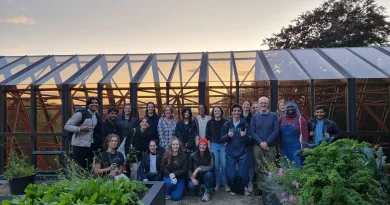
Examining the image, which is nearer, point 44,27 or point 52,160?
point 52,160

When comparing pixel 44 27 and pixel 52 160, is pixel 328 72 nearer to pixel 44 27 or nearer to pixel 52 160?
pixel 52 160

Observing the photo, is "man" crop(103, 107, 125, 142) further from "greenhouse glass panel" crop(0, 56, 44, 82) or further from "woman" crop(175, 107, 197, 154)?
"greenhouse glass panel" crop(0, 56, 44, 82)

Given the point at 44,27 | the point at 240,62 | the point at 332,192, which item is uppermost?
the point at 44,27

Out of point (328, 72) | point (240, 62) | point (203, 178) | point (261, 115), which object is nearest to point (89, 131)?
point (203, 178)

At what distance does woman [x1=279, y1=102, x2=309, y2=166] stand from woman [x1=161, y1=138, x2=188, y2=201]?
173 centimetres

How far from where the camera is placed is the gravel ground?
5.21m

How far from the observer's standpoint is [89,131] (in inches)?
217

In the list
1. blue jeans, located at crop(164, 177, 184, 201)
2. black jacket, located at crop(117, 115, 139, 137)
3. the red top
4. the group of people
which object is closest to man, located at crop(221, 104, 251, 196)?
the group of people

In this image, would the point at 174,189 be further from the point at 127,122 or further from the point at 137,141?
the point at 127,122

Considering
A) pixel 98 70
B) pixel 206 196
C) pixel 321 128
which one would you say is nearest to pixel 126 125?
pixel 206 196

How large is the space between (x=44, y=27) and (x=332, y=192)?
9161 millimetres

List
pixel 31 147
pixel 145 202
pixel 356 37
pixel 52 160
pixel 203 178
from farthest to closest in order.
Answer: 1. pixel 356 37
2. pixel 52 160
3. pixel 31 147
4. pixel 203 178
5. pixel 145 202

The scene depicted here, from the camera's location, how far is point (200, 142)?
17.8 ft

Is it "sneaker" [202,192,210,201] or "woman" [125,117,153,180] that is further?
"woman" [125,117,153,180]
